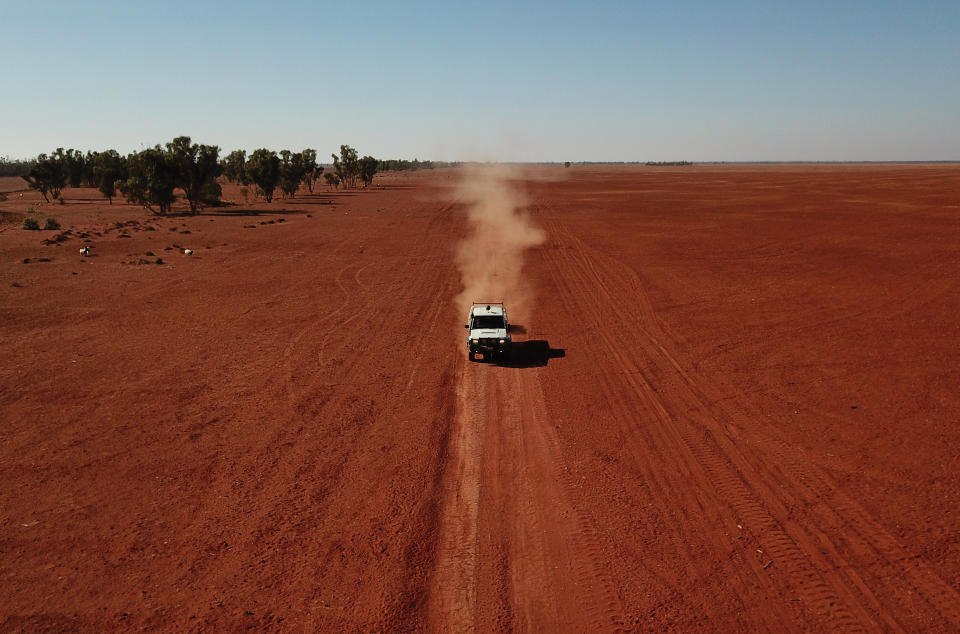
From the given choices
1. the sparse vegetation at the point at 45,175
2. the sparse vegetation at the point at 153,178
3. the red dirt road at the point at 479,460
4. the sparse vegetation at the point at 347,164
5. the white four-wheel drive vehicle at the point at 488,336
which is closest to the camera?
the red dirt road at the point at 479,460

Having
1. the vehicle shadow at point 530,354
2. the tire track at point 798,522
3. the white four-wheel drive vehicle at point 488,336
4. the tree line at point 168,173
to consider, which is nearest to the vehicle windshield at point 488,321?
the white four-wheel drive vehicle at point 488,336

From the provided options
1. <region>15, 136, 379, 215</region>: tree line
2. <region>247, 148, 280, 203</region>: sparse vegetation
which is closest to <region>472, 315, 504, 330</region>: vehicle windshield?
<region>15, 136, 379, 215</region>: tree line

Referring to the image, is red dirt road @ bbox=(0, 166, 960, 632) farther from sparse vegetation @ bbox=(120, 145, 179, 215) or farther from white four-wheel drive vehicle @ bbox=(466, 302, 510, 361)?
sparse vegetation @ bbox=(120, 145, 179, 215)

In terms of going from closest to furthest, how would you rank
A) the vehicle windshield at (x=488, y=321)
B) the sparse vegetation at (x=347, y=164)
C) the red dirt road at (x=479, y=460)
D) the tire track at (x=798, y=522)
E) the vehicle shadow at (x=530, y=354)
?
the tire track at (x=798, y=522) → the red dirt road at (x=479, y=460) → the vehicle shadow at (x=530, y=354) → the vehicle windshield at (x=488, y=321) → the sparse vegetation at (x=347, y=164)

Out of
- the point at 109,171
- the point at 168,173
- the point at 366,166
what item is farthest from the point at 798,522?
the point at 366,166

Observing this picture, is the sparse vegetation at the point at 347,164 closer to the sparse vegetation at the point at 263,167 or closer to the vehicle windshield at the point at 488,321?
the sparse vegetation at the point at 263,167
